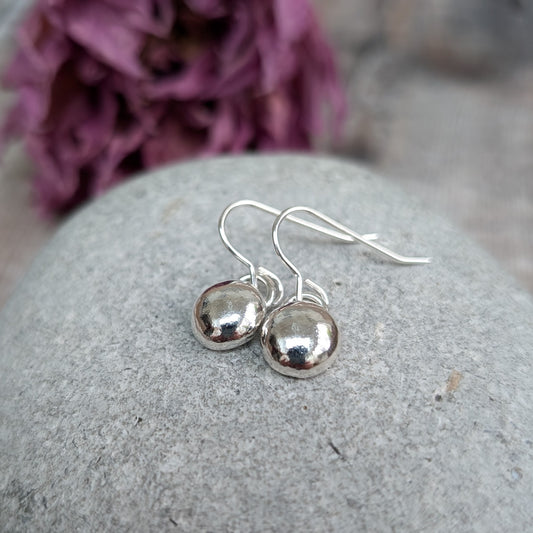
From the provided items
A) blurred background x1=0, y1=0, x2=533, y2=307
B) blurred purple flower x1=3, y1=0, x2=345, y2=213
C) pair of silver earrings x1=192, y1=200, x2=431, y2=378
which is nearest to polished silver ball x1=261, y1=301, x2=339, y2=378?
A: pair of silver earrings x1=192, y1=200, x2=431, y2=378

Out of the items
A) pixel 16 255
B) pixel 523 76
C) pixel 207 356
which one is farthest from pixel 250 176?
pixel 523 76

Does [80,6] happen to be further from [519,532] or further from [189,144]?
→ [519,532]

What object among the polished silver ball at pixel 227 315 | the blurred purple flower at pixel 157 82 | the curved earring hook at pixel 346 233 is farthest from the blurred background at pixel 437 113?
the polished silver ball at pixel 227 315

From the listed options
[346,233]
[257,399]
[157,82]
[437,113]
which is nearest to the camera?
[257,399]

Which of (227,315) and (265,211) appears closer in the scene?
(227,315)

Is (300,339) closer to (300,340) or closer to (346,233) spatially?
(300,340)

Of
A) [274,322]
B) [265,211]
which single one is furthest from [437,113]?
[274,322]

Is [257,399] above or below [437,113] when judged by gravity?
above
